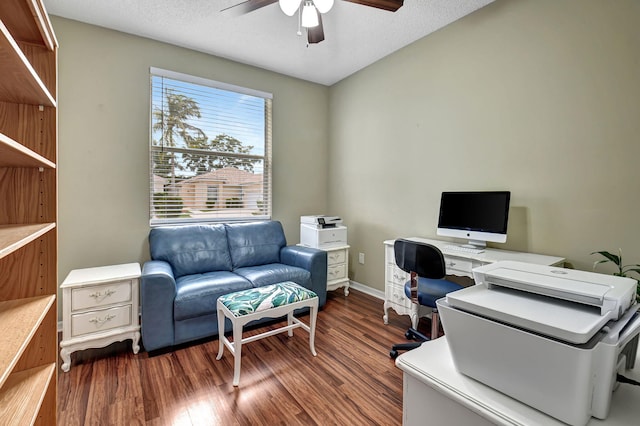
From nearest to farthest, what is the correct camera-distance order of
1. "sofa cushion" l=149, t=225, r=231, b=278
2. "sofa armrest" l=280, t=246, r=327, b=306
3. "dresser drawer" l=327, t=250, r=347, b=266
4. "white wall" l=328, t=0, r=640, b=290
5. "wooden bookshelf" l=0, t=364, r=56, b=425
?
"wooden bookshelf" l=0, t=364, r=56, b=425, "white wall" l=328, t=0, r=640, b=290, "sofa cushion" l=149, t=225, r=231, b=278, "sofa armrest" l=280, t=246, r=327, b=306, "dresser drawer" l=327, t=250, r=347, b=266

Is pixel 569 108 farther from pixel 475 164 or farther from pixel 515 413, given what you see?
pixel 515 413

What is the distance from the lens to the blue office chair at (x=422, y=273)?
2.00 m

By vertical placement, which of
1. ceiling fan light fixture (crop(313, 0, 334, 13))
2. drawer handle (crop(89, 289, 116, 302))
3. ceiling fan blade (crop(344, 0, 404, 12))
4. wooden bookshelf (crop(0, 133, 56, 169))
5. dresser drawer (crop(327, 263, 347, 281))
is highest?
ceiling fan blade (crop(344, 0, 404, 12))

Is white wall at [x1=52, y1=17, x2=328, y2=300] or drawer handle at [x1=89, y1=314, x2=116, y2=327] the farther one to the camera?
white wall at [x1=52, y1=17, x2=328, y2=300]

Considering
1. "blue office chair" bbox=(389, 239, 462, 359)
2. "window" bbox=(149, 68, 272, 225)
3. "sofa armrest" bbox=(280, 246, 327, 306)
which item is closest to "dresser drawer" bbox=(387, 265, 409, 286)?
"blue office chair" bbox=(389, 239, 462, 359)

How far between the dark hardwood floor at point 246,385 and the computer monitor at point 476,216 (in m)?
1.00

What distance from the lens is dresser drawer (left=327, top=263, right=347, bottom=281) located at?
11.1 feet

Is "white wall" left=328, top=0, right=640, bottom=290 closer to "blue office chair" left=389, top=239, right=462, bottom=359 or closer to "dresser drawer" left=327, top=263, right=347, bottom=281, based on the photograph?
"dresser drawer" left=327, top=263, right=347, bottom=281

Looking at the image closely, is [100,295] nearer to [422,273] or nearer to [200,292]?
[200,292]

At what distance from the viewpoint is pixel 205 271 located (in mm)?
2855

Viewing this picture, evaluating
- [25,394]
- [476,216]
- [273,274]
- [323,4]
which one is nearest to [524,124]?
[476,216]

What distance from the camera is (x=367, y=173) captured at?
3613 mm

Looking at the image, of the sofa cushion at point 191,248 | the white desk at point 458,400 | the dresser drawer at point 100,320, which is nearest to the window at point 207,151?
the sofa cushion at point 191,248

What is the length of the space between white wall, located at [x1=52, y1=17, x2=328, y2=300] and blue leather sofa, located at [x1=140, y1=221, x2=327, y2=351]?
1.26 feet
